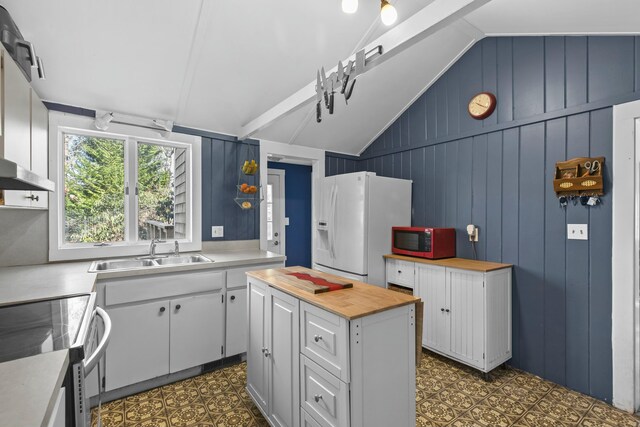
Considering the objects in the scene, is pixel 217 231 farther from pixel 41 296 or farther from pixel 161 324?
pixel 41 296

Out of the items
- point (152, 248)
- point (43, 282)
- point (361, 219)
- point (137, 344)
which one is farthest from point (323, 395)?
point (152, 248)

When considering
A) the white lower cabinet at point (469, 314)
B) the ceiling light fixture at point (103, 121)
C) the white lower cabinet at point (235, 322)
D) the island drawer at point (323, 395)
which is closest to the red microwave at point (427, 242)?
the white lower cabinet at point (469, 314)

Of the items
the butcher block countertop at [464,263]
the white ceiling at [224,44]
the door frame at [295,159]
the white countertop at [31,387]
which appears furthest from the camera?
the door frame at [295,159]

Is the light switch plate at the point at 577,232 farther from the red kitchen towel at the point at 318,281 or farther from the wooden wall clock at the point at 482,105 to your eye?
the red kitchen towel at the point at 318,281

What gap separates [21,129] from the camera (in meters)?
1.75

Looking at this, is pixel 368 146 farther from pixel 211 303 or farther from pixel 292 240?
pixel 211 303

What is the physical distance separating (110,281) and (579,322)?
349cm

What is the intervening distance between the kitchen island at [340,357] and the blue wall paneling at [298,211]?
2481mm

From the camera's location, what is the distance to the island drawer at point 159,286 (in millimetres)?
2220

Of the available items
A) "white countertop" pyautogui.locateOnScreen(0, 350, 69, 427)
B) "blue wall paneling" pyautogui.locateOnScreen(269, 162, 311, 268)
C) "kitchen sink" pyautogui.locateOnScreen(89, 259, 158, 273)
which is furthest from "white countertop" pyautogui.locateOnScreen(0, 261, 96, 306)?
"blue wall paneling" pyautogui.locateOnScreen(269, 162, 311, 268)

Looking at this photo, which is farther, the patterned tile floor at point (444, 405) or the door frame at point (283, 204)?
the door frame at point (283, 204)

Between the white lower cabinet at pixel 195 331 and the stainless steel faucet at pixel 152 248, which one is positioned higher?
the stainless steel faucet at pixel 152 248

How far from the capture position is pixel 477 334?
2.55 metres

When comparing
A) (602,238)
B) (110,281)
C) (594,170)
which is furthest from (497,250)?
(110,281)
